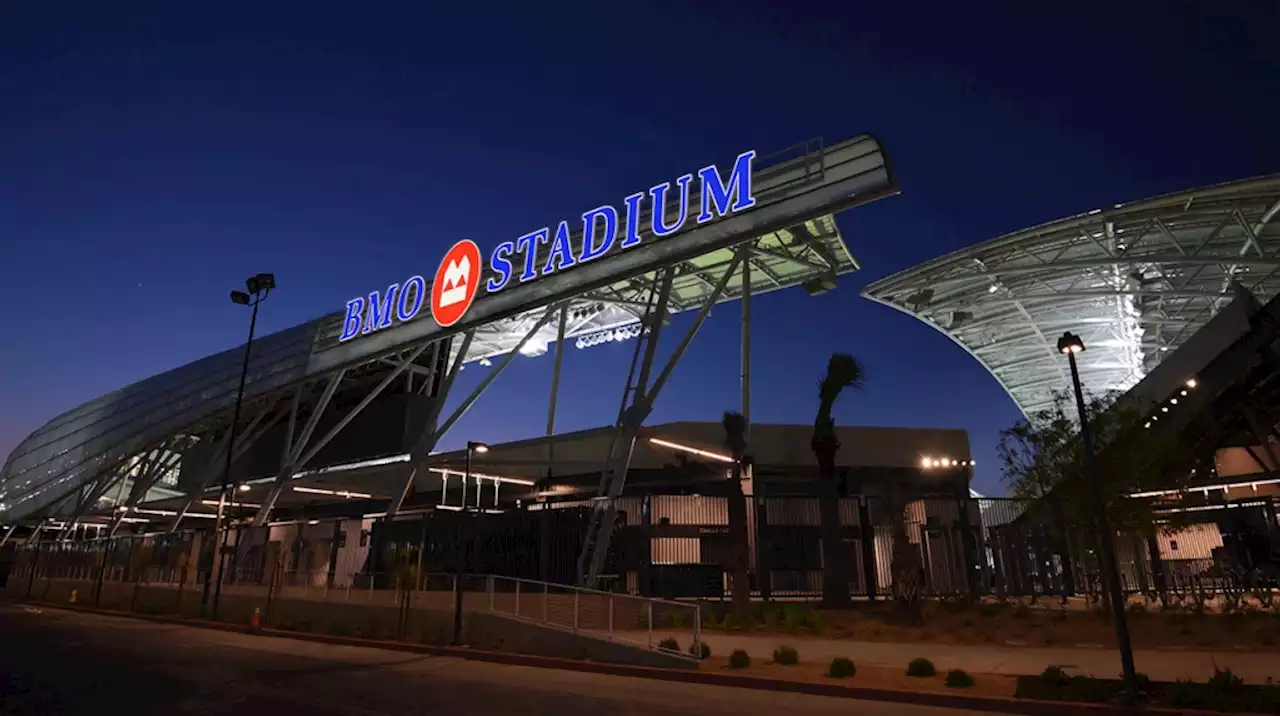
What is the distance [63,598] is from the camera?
1649 inches

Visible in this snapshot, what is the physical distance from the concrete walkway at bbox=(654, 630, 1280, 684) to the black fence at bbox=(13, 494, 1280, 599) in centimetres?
342

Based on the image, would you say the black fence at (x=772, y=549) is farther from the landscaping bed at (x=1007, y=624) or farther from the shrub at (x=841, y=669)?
the shrub at (x=841, y=669)

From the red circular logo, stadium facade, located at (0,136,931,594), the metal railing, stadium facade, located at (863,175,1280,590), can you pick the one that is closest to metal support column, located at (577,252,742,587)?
stadium facade, located at (0,136,931,594)

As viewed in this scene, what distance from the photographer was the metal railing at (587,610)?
54.4 feet

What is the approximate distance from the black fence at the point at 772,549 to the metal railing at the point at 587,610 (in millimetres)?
2173

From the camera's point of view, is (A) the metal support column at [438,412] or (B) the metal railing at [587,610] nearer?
(B) the metal railing at [587,610]

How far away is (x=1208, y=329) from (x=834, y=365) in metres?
17.9

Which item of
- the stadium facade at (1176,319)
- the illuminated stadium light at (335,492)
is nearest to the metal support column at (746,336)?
the stadium facade at (1176,319)

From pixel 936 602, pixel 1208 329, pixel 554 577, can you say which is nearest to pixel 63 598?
pixel 554 577

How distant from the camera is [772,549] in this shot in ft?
77.9

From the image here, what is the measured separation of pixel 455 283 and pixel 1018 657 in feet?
93.3

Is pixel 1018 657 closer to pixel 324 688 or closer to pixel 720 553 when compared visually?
pixel 720 553

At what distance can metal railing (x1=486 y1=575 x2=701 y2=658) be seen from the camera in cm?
1659

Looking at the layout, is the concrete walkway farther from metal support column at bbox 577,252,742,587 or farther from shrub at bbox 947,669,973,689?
metal support column at bbox 577,252,742,587
